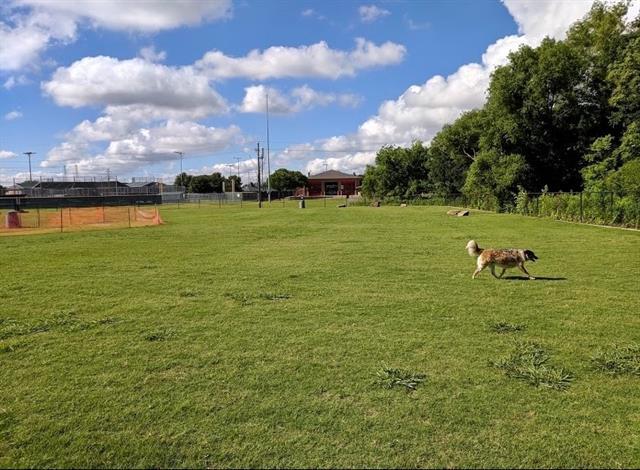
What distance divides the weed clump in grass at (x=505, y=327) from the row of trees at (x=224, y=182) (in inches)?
4112

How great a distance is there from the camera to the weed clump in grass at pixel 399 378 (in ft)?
13.9

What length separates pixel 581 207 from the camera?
23703 mm

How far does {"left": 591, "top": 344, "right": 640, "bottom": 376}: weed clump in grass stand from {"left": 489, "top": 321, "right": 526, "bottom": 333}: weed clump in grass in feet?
3.35

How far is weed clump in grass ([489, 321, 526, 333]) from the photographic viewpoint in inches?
231

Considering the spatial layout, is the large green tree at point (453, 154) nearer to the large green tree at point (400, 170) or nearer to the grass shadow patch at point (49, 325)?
the large green tree at point (400, 170)

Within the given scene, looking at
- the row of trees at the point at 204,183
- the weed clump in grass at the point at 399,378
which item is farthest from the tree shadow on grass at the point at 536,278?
the row of trees at the point at 204,183

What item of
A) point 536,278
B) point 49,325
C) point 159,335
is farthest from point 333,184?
point 159,335

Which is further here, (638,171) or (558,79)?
(558,79)

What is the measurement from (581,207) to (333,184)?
9986 centimetres

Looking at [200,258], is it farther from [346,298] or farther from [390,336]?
[390,336]

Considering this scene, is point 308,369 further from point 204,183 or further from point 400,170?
point 204,183

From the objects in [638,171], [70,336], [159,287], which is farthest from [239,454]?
[638,171]

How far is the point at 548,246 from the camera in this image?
14.5m

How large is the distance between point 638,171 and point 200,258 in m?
19.4
